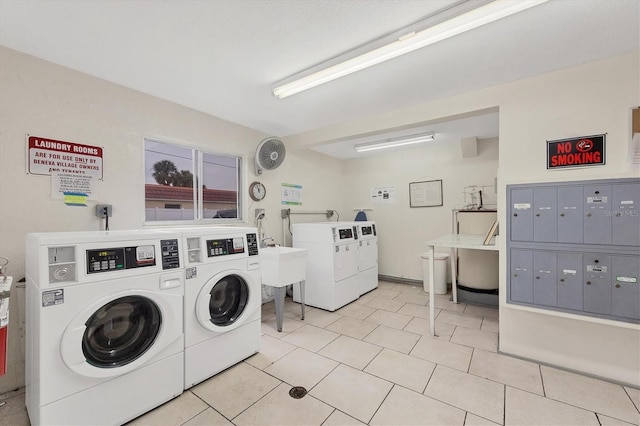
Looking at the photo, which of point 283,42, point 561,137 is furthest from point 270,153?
point 561,137

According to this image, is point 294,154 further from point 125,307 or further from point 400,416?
point 400,416

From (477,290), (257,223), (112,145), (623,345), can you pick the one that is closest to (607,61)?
(623,345)

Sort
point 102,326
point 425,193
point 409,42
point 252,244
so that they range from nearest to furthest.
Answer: point 102,326 → point 409,42 → point 252,244 → point 425,193

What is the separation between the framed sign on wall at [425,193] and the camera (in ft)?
15.0

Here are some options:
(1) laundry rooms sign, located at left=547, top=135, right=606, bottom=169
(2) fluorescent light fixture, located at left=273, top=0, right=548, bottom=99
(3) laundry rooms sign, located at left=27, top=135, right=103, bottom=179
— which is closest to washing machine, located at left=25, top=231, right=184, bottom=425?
(3) laundry rooms sign, located at left=27, top=135, right=103, bottom=179

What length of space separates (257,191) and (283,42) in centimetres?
215

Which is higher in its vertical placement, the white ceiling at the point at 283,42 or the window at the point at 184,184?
the white ceiling at the point at 283,42

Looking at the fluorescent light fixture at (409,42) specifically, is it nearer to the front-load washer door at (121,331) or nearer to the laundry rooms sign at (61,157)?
the laundry rooms sign at (61,157)

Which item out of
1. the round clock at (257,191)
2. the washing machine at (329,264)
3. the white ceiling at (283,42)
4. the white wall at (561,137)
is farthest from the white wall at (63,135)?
the white wall at (561,137)

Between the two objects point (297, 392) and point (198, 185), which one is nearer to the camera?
point (297, 392)

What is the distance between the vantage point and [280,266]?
291 centimetres

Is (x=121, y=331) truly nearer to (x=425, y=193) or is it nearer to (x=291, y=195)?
(x=291, y=195)

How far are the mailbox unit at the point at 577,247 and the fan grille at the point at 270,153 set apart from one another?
2689 millimetres

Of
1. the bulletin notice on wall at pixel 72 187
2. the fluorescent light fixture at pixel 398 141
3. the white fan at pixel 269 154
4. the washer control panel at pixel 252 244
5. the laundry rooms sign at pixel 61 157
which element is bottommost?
the washer control panel at pixel 252 244
